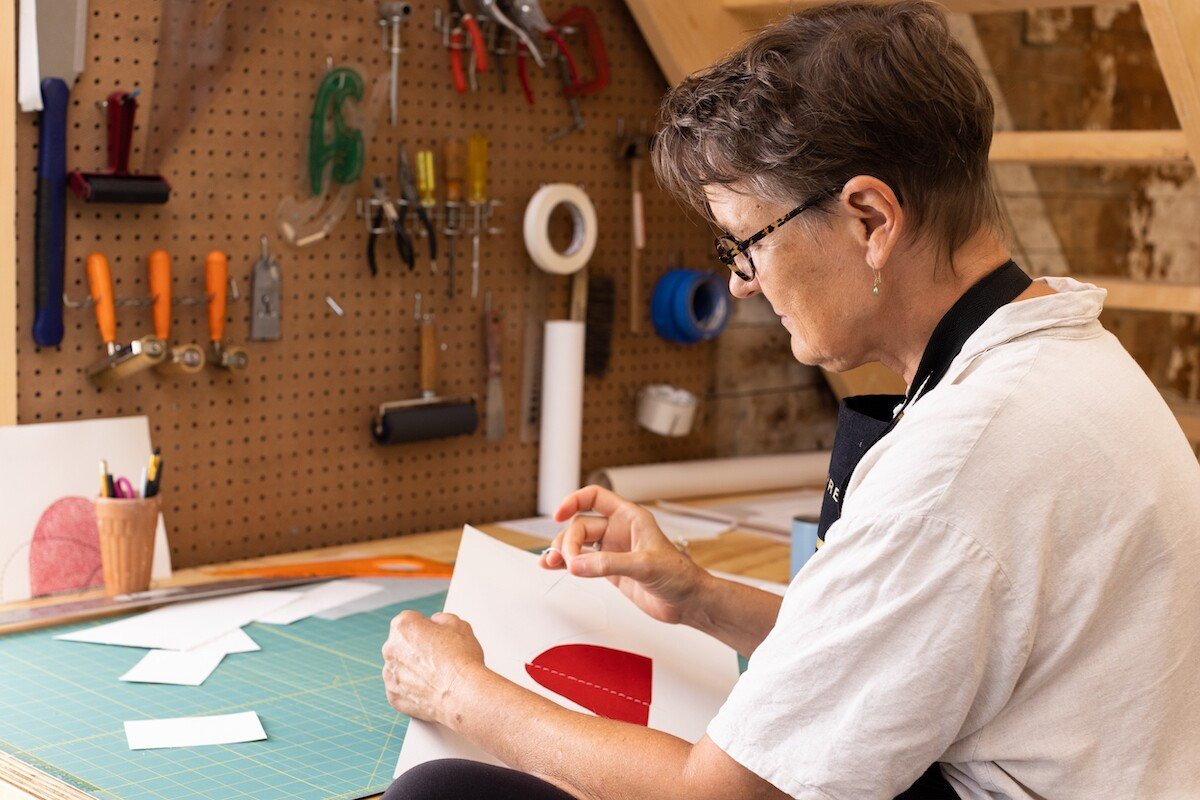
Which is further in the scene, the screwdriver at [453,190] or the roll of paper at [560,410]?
the roll of paper at [560,410]

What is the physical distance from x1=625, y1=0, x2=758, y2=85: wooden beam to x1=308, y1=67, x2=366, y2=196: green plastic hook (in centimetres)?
66

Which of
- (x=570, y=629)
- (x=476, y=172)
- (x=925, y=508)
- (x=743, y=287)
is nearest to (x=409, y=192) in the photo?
(x=476, y=172)

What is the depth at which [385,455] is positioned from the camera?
7.28 ft

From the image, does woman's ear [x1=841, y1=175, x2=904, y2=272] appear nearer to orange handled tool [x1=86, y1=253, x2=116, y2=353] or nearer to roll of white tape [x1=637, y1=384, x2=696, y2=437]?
orange handled tool [x1=86, y1=253, x2=116, y2=353]

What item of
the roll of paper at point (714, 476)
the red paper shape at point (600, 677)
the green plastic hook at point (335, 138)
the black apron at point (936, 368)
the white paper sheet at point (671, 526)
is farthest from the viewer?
the roll of paper at point (714, 476)

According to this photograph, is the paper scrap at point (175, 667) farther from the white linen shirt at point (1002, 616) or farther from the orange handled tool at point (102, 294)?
the white linen shirt at point (1002, 616)

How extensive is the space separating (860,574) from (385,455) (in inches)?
56.7

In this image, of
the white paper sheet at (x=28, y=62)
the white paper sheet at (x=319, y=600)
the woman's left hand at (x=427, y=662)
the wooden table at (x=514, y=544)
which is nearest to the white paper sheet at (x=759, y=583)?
the wooden table at (x=514, y=544)

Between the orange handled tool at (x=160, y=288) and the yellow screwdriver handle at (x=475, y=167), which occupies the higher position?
the yellow screwdriver handle at (x=475, y=167)

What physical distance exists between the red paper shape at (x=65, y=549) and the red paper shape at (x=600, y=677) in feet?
2.47

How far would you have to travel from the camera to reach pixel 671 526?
2.29 metres

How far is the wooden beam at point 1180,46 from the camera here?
161 centimetres

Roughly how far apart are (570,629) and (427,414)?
0.82 metres

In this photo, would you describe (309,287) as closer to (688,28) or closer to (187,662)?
(187,662)
